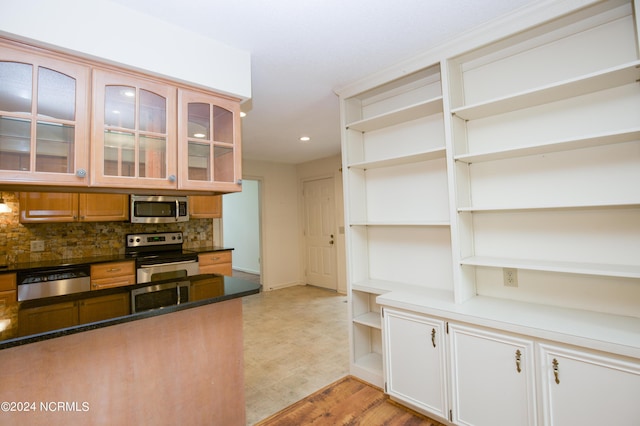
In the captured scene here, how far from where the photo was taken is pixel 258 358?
295 centimetres

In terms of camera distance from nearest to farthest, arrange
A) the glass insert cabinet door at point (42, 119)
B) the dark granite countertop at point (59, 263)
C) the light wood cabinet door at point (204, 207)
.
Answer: the glass insert cabinet door at point (42, 119) < the dark granite countertop at point (59, 263) < the light wood cabinet door at point (204, 207)

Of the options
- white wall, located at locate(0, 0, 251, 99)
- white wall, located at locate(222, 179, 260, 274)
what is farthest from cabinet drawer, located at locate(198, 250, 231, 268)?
white wall, located at locate(0, 0, 251, 99)

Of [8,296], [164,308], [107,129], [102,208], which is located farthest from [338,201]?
[8,296]

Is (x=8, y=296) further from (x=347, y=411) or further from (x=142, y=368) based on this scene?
(x=347, y=411)

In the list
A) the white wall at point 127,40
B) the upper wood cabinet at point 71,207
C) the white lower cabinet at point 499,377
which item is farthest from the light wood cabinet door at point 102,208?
the white lower cabinet at point 499,377

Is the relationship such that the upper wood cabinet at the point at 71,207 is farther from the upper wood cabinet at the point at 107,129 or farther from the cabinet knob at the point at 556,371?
the cabinet knob at the point at 556,371

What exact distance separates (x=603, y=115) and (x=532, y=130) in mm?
339

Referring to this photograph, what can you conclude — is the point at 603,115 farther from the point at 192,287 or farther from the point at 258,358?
the point at 258,358

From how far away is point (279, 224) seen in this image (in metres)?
5.91

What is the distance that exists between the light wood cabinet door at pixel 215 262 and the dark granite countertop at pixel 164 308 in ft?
6.75

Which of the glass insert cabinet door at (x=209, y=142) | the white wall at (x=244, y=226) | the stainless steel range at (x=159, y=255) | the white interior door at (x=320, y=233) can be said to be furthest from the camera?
the white wall at (x=244, y=226)

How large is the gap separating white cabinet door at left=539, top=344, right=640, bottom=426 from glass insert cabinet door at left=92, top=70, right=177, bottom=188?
2301 mm

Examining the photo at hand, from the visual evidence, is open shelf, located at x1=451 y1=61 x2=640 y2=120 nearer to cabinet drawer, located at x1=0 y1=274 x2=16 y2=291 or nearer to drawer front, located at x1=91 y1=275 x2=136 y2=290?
drawer front, located at x1=91 y1=275 x2=136 y2=290

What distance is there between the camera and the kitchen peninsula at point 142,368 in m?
1.30
